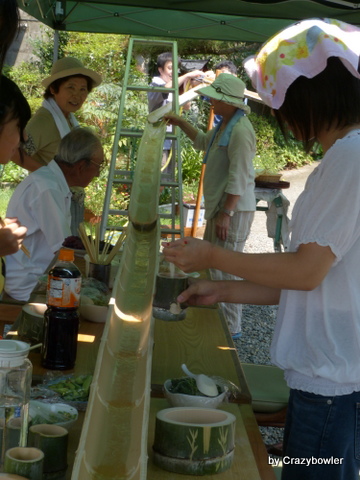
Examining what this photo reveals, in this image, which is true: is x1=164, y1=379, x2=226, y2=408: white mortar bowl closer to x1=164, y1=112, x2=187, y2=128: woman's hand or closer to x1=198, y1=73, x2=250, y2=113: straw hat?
x1=198, y1=73, x2=250, y2=113: straw hat

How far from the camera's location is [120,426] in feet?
4.07

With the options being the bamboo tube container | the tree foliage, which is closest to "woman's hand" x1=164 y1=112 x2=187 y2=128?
the tree foliage

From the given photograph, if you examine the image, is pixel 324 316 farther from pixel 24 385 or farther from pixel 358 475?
pixel 24 385

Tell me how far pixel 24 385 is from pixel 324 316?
0.79 metres

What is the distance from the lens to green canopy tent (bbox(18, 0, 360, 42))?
19.5 feet

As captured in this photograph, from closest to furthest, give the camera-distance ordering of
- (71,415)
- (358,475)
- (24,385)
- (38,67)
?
(24,385)
(71,415)
(358,475)
(38,67)

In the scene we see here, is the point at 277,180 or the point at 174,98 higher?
the point at 174,98

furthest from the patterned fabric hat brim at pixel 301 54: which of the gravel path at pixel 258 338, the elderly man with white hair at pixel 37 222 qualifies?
the gravel path at pixel 258 338

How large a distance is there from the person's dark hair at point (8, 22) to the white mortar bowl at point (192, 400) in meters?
0.90

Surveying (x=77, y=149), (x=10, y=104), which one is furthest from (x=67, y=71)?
(x=10, y=104)

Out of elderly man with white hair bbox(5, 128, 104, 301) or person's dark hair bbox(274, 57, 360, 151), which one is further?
elderly man with white hair bbox(5, 128, 104, 301)

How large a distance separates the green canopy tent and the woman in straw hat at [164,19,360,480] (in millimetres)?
4184

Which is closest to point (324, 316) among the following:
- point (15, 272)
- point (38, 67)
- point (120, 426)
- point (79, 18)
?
point (120, 426)

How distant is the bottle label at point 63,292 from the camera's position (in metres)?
2.07
